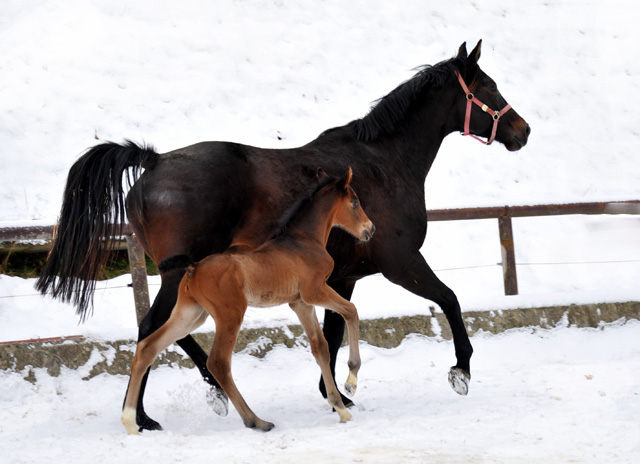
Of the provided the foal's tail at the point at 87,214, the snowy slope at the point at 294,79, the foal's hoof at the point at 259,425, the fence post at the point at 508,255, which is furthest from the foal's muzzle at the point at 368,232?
the snowy slope at the point at 294,79

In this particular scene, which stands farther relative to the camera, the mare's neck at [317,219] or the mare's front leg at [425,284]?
the mare's front leg at [425,284]

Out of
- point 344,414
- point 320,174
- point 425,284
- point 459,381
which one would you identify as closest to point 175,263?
point 320,174

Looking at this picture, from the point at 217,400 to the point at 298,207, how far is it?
125cm

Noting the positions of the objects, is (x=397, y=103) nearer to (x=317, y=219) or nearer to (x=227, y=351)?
(x=317, y=219)

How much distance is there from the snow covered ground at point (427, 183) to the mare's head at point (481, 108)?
1.91 feet

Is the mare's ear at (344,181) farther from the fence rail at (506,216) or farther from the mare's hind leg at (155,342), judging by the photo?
the fence rail at (506,216)

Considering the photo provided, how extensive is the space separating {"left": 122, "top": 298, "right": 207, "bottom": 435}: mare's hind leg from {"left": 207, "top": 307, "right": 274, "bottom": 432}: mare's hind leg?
0.14m

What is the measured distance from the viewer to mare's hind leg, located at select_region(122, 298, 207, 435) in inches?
158

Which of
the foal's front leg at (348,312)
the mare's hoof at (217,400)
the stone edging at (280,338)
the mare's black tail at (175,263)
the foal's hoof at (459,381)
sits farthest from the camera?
the stone edging at (280,338)

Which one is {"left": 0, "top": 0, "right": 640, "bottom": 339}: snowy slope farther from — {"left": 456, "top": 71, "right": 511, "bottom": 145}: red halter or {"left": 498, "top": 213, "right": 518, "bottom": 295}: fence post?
{"left": 456, "top": 71, "right": 511, "bottom": 145}: red halter

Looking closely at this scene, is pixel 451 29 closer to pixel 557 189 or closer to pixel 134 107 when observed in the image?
pixel 557 189

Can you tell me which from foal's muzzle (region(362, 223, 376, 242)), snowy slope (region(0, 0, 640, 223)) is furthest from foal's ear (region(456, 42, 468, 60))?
snowy slope (region(0, 0, 640, 223))

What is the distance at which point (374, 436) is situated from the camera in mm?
3887

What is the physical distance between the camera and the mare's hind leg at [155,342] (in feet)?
13.1
